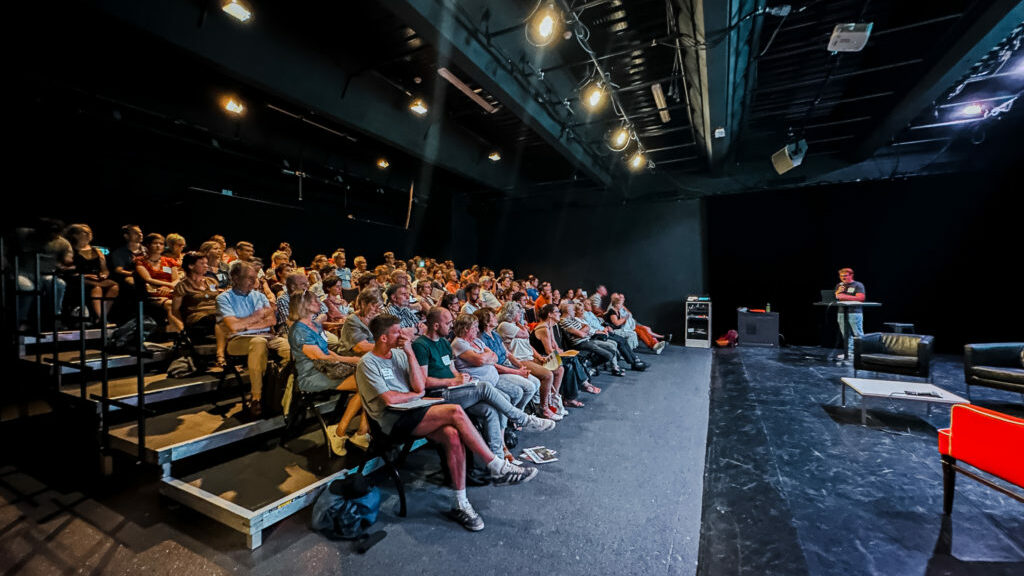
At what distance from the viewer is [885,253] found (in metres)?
7.50

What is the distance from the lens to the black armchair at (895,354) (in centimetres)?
438

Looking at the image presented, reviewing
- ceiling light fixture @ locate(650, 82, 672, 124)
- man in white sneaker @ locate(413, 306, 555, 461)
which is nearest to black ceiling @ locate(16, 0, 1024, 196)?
ceiling light fixture @ locate(650, 82, 672, 124)

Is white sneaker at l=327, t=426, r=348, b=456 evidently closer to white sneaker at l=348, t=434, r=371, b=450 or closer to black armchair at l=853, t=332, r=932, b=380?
white sneaker at l=348, t=434, r=371, b=450

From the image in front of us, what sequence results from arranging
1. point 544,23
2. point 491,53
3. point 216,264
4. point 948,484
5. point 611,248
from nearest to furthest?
point 948,484
point 544,23
point 491,53
point 216,264
point 611,248

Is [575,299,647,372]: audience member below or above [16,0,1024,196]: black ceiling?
below

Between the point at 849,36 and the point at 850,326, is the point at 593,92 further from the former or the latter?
the point at 850,326

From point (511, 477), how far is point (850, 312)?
20.8 ft

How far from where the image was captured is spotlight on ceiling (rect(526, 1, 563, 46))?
141 inches

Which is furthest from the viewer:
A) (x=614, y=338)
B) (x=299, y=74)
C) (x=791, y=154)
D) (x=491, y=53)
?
(x=791, y=154)

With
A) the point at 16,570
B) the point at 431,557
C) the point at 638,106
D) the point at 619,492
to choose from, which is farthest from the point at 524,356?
the point at 638,106

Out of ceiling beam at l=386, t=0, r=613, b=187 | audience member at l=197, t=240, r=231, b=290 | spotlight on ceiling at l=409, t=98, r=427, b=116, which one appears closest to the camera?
ceiling beam at l=386, t=0, r=613, b=187

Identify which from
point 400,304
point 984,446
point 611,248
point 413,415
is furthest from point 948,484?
point 611,248

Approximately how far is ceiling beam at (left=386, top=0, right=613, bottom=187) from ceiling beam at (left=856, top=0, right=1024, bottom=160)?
3.94 metres

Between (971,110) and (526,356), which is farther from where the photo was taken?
(971,110)
